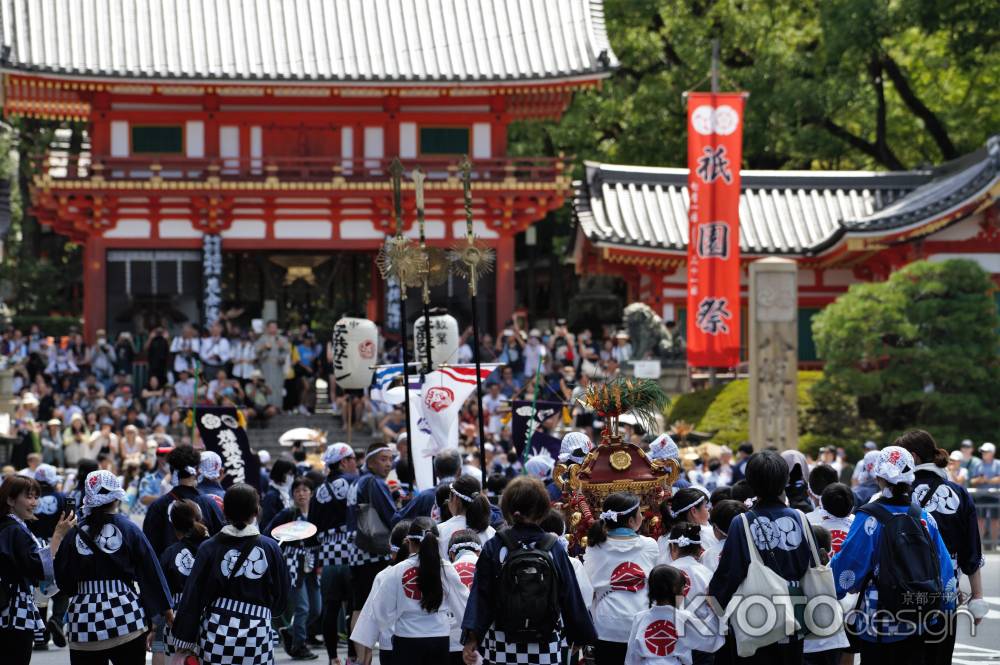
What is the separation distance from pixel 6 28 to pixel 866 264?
17005 millimetres

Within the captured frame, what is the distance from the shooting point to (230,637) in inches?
332

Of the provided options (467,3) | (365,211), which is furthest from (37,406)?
(467,3)

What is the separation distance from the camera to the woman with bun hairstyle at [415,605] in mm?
8750

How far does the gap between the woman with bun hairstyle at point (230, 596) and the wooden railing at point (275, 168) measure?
2293cm

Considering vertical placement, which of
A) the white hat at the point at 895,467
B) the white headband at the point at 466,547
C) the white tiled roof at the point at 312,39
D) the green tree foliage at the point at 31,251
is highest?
the white tiled roof at the point at 312,39

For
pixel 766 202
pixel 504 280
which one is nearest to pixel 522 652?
pixel 504 280

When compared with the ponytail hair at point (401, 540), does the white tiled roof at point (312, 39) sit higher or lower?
higher

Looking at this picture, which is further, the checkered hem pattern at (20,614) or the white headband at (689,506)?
the white headband at (689,506)

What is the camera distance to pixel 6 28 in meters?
31.8

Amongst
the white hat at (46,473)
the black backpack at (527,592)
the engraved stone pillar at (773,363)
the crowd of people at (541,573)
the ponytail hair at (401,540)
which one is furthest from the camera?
the engraved stone pillar at (773,363)

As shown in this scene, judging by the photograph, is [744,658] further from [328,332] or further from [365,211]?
[328,332]

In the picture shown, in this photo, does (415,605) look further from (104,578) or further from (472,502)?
(104,578)

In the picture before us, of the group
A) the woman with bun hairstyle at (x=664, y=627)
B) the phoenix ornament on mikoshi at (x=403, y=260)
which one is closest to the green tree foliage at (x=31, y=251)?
the phoenix ornament on mikoshi at (x=403, y=260)

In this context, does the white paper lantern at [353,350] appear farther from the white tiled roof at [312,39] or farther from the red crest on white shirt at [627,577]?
the white tiled roof at [312,39]
